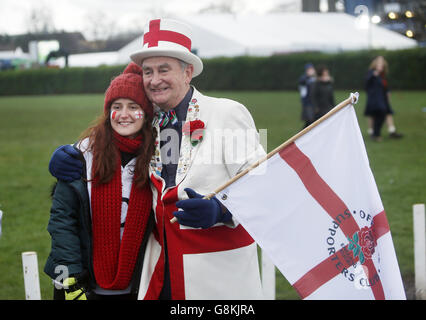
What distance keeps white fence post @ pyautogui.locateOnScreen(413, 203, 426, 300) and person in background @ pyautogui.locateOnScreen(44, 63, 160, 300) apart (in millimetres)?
2978

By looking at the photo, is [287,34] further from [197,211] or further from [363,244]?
[197,211]

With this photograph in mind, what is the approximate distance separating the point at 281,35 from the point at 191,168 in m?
38.9

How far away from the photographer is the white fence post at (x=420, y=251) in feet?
17.5

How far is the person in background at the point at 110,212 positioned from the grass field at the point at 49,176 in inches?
104

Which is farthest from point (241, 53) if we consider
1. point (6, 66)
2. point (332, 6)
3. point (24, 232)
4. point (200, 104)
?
point (200, 104)

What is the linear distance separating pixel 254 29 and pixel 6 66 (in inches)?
827

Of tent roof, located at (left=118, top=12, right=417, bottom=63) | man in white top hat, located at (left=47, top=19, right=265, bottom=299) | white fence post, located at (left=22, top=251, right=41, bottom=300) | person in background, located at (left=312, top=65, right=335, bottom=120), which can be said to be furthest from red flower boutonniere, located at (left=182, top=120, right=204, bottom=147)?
tent roof, located at (left=118, top=12, right=417, bottom=63)

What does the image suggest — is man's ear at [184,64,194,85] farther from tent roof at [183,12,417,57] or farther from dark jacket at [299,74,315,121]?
tent roof at [183,12,417,57]

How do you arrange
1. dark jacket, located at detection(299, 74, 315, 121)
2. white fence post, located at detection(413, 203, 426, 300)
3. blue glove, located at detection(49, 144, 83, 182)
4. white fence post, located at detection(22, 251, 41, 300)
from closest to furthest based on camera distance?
blue glove, located at detection(49, 144, 83, 182), white fence post, located at detection(22, 251, 41, 300), white fence post, located at detection(413, 203, 426, 300), dark jacket, located at detection(299, 74, 315, 121)

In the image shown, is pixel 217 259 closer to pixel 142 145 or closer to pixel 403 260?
pixel 142 145

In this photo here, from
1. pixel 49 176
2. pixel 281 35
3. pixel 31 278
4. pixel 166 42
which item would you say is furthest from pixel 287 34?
pixel 166 42

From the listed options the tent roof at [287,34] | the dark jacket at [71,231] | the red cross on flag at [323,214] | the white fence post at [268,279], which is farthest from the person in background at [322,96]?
the tent roof at [287,34]

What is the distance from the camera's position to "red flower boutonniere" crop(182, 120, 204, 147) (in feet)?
10.2

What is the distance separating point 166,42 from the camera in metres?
3.17
